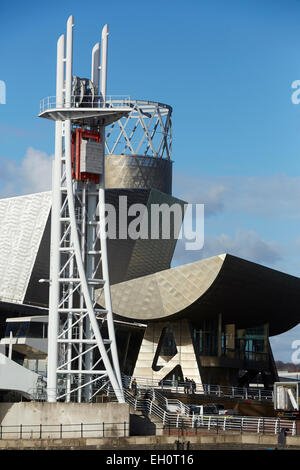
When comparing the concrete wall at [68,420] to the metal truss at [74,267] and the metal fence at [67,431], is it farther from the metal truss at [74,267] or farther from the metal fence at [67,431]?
the metal truss at [74,267]

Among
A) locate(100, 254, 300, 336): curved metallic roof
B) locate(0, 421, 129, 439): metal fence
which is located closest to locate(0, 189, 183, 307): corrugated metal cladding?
locate(100, 254, 300, 336): curved metallic roof

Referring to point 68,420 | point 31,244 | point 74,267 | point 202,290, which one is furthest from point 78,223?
point 31,244

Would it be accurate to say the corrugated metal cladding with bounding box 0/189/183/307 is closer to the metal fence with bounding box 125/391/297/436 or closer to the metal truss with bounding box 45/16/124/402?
the metal truss with bounding box 45/16/124/402

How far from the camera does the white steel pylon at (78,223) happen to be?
56.3 m

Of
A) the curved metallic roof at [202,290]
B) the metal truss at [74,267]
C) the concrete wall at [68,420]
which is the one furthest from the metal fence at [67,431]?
the curved metallic roof at [202,290]

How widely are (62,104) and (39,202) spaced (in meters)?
26.4

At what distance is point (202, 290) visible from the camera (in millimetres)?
71875

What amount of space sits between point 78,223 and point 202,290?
634 inches

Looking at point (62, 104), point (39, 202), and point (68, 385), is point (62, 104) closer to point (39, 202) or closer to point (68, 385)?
point (68, 385)

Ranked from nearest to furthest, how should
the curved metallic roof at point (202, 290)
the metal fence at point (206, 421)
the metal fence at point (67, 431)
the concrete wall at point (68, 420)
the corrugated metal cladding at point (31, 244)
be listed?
the metal fence at point (67, 431)
the concrete wall at point (68, 420)
the metal fence at point (206, 421)
the curved metallic roof at point (202, 290)
the corrugated metal cladding at point (31, 244)

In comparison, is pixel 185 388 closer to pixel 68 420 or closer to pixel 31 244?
pixel 68 420

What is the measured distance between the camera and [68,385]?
184 ft

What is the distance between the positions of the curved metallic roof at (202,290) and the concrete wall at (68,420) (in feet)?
63.9
